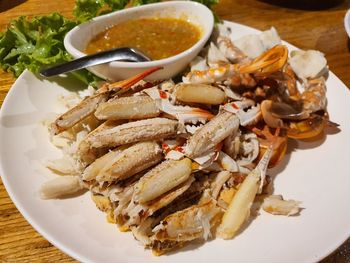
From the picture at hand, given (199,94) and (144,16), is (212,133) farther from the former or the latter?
(144,16)

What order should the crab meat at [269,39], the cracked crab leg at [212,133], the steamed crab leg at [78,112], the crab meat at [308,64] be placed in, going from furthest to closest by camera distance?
the crab meat at [269,39] → the crab meat at [308,64] → the steamed crab leg at [78,112] → the cracked crab leg at [212,133]

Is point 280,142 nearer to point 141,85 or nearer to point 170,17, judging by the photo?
point 141,85

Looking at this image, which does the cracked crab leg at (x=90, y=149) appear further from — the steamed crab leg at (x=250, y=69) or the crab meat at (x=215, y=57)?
the crab meat at (x=215, y=57)

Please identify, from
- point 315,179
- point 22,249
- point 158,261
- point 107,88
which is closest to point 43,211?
point 22,249

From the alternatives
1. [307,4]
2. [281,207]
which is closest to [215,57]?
[281,207]

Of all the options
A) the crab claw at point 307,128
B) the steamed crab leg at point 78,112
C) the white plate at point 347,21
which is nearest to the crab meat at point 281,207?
the crab claw at point 307,128
